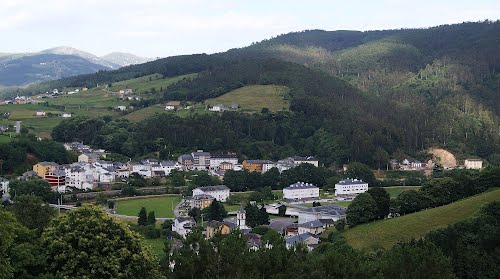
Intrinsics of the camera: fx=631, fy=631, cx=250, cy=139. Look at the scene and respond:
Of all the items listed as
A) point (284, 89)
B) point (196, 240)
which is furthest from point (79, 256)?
point (284, 89)

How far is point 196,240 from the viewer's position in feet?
55.8

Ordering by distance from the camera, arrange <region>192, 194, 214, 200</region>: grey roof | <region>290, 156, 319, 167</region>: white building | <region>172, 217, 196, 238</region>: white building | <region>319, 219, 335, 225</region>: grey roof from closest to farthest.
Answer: <region>172, 217, 196, 238</region>: white building < <region>319, 219, 335, 225</region>: grey roof < <region>192, 194, 214, 200</region>: grey roof < <region>290, 156, 319, 167</region>: white building

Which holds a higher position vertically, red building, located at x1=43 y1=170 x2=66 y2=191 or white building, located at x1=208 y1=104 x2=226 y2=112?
white building, located at x1=208 y1=104 x2=226 y2=112

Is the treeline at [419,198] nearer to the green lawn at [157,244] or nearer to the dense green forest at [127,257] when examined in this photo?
the green lawn at [157,244]

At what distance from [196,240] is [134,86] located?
95.8 m

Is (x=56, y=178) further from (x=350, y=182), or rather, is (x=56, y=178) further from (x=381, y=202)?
(x=381, y=202)

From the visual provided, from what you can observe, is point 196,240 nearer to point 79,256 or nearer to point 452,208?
point 79,256

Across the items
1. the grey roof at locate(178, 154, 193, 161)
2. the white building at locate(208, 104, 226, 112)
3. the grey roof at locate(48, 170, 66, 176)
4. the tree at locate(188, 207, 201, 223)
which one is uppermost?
the white building at locate(208, 104, 226, 112)

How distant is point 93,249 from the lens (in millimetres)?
16516

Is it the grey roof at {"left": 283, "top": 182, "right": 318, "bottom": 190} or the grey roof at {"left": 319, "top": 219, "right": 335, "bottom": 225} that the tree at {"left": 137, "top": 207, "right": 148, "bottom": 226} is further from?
the grey roof at {"left": 283, "top": 182, "right": 318, "bottom": 190}

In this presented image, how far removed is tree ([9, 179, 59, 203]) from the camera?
153ft

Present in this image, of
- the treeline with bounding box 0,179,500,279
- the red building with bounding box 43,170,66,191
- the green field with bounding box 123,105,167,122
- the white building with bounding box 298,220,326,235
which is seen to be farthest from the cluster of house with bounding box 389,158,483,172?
the treeline with bounding box 0,179,500,279

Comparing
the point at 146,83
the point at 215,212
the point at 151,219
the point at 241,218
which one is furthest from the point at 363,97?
the point at 151,219

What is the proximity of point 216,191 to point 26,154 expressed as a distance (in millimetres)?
20522
